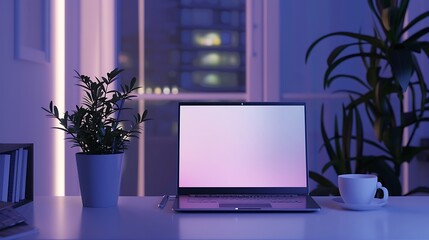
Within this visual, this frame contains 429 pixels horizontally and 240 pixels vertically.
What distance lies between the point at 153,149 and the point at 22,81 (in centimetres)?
141

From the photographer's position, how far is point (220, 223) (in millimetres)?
1430

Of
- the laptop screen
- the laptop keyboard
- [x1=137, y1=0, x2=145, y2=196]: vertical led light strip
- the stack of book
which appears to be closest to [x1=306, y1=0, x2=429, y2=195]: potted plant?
the laptop screen

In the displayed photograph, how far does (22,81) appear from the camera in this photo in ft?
8.09

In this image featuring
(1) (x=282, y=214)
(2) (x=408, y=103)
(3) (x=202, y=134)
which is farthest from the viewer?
(2) (x=408, y=103)

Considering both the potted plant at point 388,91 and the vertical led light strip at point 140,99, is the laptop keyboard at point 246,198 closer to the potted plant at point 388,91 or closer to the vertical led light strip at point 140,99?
the potted plant at point 388,91

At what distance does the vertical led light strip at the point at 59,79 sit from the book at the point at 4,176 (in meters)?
1.42

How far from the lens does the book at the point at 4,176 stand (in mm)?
1609

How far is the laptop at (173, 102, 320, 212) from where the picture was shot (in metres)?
1.72

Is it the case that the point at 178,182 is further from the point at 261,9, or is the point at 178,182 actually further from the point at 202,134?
the point at 261,9

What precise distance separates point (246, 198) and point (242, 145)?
0.16 m

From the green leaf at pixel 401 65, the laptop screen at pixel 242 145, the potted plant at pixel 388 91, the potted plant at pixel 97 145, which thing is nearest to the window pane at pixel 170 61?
the potted plant at pixel 388 91

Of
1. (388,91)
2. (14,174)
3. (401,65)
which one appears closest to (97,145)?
(14,174)

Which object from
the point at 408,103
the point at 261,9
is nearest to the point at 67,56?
the point at 261,9

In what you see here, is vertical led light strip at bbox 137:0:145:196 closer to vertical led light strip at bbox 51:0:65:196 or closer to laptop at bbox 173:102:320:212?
vertical led light strip at bbox 51:0:65:196
